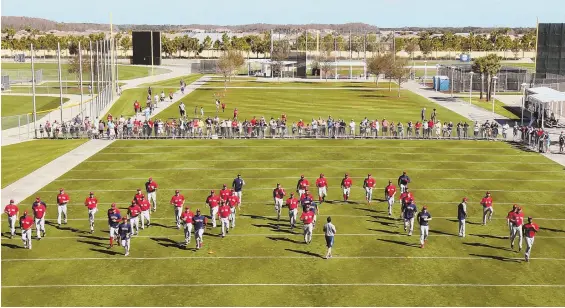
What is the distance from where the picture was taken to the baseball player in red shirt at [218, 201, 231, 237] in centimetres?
2408

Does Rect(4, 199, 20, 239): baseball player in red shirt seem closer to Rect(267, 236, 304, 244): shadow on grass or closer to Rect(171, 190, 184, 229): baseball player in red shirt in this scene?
Rect(171, 190, 184, 229): baseball player in red shirt

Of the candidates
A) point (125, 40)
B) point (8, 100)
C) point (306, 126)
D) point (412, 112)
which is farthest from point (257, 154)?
point (125, 40)

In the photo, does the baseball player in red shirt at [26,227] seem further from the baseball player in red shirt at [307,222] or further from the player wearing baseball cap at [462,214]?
the player wearing baseball cap at [462,214]

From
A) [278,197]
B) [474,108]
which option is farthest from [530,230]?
[474,108]

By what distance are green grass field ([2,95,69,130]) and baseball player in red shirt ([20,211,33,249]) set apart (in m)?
33.2

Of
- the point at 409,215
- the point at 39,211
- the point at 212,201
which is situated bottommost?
the point at 409,215

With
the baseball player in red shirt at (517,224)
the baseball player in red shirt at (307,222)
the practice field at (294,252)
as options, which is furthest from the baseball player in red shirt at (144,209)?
the baseball player in red shirt at (517,224)

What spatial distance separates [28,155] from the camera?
132 ft

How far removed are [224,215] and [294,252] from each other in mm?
2912

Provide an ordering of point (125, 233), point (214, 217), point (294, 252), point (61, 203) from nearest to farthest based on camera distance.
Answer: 1. point (125, 233)
2. point (294, 252)
3. point (61, 203)
4. point (214, 217)

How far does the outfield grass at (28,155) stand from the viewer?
1385 inches

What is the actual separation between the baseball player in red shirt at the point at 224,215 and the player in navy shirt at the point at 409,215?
20.5 feet

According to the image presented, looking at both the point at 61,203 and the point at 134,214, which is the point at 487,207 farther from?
the point at 61,203

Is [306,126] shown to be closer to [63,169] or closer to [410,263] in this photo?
[63,169]
